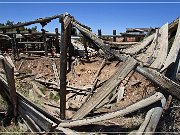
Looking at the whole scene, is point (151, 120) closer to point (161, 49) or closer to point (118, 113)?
point (118, 113)

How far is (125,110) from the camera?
5508 mm

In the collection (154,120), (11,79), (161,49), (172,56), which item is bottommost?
(154,120)

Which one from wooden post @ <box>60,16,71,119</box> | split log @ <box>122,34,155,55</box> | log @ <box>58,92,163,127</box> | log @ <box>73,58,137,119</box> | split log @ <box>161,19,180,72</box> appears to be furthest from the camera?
split log @ <box>122,34,155,55</box>

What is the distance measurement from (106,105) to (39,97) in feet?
7.77

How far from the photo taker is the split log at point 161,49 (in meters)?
7.49

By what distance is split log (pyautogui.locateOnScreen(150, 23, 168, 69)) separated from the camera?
7489 mm

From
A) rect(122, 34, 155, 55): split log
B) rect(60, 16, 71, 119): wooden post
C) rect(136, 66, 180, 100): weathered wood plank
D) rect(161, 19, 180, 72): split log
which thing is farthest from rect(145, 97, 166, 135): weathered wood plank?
rect(122, 34, 155, 55): split log

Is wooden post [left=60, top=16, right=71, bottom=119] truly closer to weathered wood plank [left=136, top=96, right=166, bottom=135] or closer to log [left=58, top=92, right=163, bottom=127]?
log [left=58, top=92, right=163, bottom=127]

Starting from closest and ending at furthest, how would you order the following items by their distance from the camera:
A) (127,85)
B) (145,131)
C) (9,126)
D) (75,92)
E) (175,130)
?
(145,131)
(175,130)
(9,126)
(127,85)
(75,92)

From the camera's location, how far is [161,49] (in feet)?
28.0

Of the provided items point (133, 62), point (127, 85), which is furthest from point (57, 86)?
point (133, 62)

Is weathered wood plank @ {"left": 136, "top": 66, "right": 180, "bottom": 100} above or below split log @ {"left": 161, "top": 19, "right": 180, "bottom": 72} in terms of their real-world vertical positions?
below

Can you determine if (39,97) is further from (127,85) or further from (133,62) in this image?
(133,62)

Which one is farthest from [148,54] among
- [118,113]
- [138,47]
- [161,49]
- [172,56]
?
[118,113]
